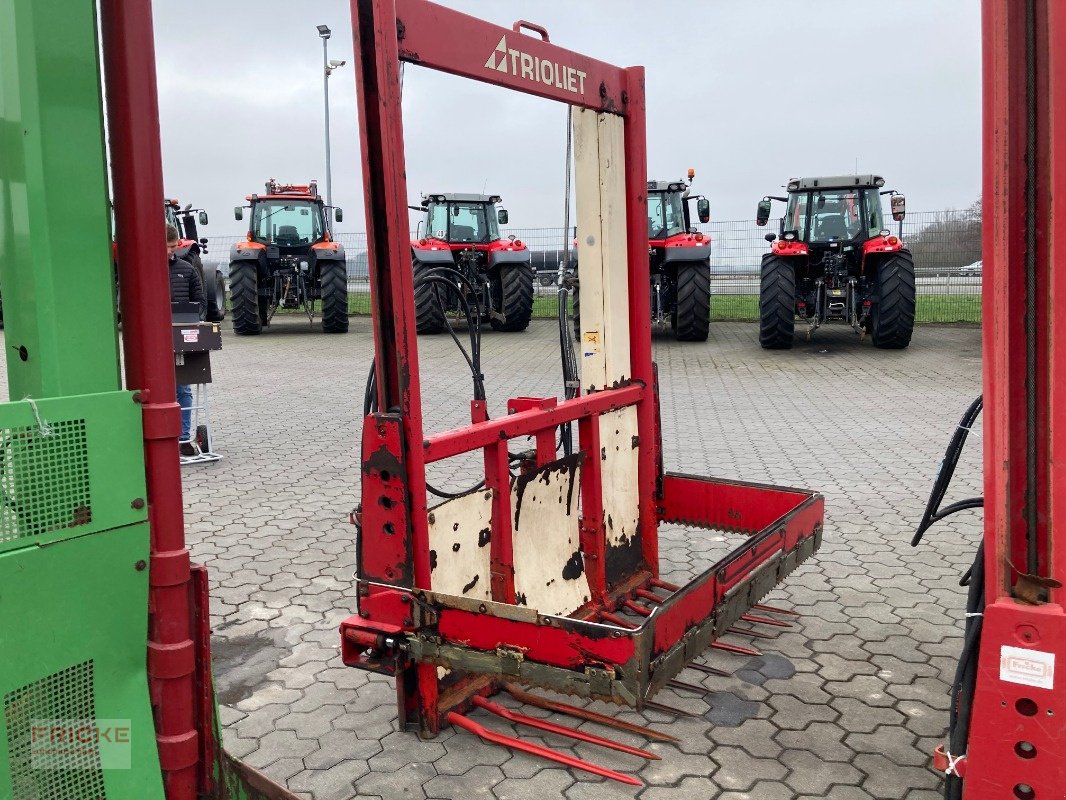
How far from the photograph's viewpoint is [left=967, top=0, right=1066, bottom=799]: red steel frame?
6.38 feet

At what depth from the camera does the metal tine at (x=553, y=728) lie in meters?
3.15

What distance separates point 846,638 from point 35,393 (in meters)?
3.34

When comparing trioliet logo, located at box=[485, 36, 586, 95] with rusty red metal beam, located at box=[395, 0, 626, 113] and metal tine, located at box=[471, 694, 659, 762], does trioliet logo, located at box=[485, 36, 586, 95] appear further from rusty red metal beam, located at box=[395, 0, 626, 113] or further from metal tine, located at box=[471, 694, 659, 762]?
metal tine, located at box=[471, 694, 659, 762]

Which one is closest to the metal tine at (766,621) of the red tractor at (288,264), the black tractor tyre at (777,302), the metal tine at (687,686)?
the metal tine at (687,686)

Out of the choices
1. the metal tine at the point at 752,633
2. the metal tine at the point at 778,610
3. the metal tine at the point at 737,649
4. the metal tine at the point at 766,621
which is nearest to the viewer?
the metal tine at the point at 737,649

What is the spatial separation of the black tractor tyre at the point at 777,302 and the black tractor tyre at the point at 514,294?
469cm

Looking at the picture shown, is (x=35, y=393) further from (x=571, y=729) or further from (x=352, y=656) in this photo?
(x=571, y=729)

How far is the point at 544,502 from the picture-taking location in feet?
13.2

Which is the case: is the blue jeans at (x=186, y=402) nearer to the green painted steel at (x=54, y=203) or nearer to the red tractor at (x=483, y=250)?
the green painted steel at (x=54, y=203)

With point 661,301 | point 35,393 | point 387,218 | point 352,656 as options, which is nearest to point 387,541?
A: point 352,656

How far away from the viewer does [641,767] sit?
3.06 m

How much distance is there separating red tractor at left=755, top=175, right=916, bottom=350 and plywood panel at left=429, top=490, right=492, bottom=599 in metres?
11.0

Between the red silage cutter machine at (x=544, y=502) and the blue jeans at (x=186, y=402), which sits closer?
the red silage cutter machine at (x=544, y=502)

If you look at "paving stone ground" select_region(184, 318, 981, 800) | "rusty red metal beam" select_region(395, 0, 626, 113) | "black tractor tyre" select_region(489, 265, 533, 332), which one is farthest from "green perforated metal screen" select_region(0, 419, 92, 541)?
"black tractor tyre" select_region(489, 265, 533, 332)
